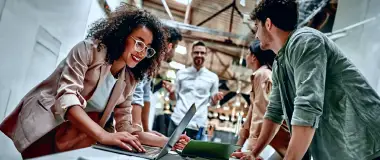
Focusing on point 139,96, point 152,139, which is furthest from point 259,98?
point 152,139

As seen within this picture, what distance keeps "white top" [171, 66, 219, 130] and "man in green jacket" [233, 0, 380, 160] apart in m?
1.65

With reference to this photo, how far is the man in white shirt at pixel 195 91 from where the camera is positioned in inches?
103

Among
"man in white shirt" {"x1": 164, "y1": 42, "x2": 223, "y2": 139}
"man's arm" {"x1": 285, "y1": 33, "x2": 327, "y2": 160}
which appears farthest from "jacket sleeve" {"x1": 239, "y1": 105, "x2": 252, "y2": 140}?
"man's arm" {"x1": 285, "y1": 33, "x2": 327, "y2": 160}

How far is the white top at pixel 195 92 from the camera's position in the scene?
2.61 metres

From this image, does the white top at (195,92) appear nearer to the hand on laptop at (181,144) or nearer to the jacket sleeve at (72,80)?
the hand on laptop at (181,144)

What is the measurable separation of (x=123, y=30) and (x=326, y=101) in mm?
736

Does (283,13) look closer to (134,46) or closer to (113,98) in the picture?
(134,46)

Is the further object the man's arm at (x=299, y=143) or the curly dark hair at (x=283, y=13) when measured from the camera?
the curly dark hair at (x=283, y=13)

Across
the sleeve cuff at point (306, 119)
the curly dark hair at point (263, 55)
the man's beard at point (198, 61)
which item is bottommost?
the sleeve cuff at point (306, 119)

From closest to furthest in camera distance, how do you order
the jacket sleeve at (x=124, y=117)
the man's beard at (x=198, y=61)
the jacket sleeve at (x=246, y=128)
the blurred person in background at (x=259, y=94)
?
the jacket sleeve at (x=124, y=117), the blurred person in background at (x=259, y=94), the jacket sleeve at (x=246, y=128), the man's beard at (x=198, y=61)

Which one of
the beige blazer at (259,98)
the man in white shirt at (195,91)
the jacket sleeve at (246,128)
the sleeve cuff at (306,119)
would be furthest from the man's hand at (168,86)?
the sleeve cuff at (306,119)

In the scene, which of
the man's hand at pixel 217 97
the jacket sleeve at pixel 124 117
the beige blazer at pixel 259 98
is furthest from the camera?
the man's hand at pixel 217 97

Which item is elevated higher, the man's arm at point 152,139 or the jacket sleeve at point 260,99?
the jacket sleeve at point 260,99

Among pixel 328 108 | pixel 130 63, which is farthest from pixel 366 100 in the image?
pixel 130 63
